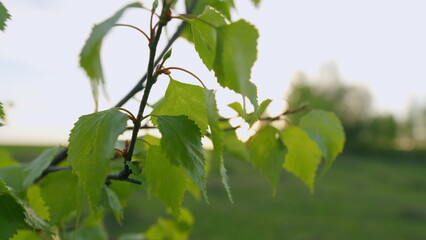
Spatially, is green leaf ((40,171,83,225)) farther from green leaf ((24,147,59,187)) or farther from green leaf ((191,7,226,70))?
green leaf ((191,7,226,70))

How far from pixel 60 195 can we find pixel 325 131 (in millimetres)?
506

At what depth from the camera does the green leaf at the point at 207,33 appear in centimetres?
47

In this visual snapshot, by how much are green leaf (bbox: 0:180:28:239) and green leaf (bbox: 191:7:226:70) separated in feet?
0.95

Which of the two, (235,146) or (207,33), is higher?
(207,33)

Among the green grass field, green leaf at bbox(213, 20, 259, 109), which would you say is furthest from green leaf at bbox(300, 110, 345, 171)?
the green grass field

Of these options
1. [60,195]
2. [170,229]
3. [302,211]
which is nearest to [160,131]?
[60,195]

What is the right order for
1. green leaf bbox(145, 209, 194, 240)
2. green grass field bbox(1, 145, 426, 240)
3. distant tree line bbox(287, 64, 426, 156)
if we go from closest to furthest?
green leaf bbox(145, 209, 194, 240) < green grass field bbox(1, 145, 426, 240) < distant tree line bbox(287, 64, 426, 156)

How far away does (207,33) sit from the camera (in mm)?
487

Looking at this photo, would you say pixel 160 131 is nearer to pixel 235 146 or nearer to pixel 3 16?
pixel 3 16

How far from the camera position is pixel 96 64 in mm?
511

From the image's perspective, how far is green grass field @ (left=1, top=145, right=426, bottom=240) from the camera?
11375mm

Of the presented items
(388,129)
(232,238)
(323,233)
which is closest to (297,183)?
(323,233)

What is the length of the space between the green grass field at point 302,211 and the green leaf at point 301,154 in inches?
386

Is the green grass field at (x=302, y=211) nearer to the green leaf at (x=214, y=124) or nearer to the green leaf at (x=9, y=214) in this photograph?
the green leaf at (x=9, y=214)
